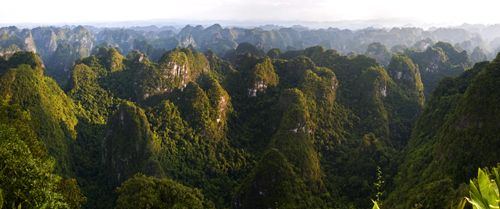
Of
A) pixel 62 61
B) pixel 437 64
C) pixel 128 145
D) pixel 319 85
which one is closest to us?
Result: pixel 128 145

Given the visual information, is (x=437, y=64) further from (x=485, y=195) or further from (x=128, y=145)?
(x=485, y=195)

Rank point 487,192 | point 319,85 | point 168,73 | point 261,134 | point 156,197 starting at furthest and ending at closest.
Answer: point 168,73, point 319,85, point 261,134, point 156,197, point 487,192

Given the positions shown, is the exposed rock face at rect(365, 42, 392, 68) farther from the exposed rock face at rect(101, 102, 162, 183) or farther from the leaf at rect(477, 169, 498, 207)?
the leaf at rect(477, 169, 498, 207)

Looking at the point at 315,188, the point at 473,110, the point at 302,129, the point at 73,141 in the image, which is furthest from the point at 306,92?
the point at 73,141

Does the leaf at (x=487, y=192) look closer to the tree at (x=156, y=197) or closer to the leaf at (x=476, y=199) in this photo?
the leaf at (x=476, y=199)

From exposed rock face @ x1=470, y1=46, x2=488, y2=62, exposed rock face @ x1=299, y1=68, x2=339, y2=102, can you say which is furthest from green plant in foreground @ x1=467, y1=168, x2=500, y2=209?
exposed rock face @ x1=470, y1=46, x2=488, y2=62

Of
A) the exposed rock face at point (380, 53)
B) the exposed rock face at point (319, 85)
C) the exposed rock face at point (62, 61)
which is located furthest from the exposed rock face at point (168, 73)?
the exposed rock face at point (380, 53)

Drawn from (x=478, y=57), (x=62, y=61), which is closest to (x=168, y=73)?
(x=62, y=61)
